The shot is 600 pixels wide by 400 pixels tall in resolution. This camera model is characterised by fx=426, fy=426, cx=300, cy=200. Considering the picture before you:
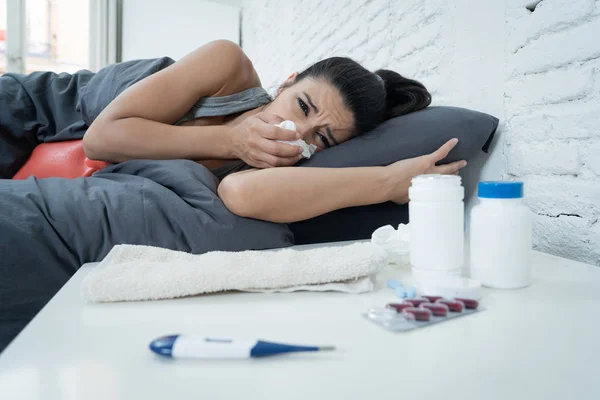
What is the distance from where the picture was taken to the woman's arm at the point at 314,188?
758 millimetres

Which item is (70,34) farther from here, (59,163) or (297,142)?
(297,142)

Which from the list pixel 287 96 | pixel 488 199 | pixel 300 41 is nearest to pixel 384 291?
pixel 488 199

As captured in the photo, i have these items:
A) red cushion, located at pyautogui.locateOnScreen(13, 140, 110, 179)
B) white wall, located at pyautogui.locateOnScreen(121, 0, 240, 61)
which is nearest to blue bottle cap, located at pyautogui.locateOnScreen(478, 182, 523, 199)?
red cushion, located at pyautogui.locateOnScreen(13, 140, 110, 179)

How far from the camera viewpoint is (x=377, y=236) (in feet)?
2.19

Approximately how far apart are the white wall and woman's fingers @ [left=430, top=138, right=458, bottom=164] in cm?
271

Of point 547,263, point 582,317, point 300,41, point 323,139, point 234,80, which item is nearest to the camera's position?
point 582,317

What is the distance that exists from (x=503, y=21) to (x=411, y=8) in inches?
14.7

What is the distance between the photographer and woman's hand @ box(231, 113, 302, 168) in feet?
2.93

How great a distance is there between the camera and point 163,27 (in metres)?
3.12

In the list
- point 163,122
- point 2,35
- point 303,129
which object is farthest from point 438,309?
point 2,35

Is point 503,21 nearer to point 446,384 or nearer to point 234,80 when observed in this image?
point 234,80

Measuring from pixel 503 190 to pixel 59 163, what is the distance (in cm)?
114

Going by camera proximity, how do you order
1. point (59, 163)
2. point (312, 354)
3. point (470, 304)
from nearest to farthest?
1. point (312, 354)
2. point (470, 304)
3. point (59, 163)

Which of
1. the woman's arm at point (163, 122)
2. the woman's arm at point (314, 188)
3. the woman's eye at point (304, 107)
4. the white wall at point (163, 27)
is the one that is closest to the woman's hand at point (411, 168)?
the woman's arm at point (314, 188)
